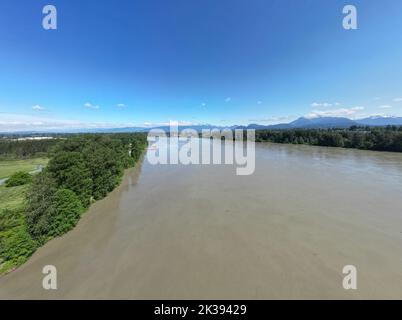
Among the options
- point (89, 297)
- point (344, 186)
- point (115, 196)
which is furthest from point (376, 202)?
point (115, 196)

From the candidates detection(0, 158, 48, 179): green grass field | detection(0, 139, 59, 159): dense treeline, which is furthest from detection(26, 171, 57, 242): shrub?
detection(0, 139, 59, 159): dense treeline

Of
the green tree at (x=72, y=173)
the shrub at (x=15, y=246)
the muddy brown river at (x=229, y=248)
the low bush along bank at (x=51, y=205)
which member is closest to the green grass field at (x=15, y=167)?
the low bush along bank at (x=51, y=205)

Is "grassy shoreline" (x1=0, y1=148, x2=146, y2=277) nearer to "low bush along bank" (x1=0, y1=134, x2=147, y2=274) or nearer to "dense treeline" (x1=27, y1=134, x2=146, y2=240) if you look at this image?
"low bush along bank" (x1=0, y1=134, x2=147, y2=274)

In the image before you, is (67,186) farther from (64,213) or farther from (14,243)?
(14,243)

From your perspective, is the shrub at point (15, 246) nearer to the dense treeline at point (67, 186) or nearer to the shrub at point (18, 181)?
the dense treeline at point (67, 186)

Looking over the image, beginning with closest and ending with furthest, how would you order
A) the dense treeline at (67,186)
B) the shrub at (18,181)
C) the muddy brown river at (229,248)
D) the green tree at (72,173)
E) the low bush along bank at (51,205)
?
the muddy brown river at (229,248) < the low bush along bank at (51,205) < the dense treeline at (67,186) < the green tree at (72,173) < the shrub at (18,181)
